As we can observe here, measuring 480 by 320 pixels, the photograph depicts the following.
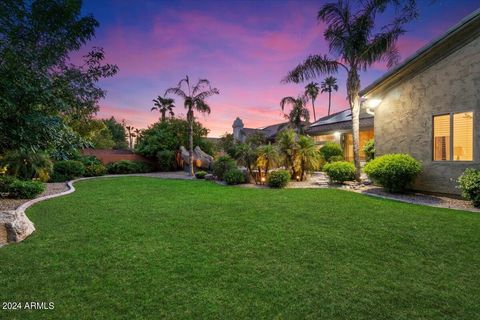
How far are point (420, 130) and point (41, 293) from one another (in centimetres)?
1107

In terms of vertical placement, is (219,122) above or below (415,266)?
above

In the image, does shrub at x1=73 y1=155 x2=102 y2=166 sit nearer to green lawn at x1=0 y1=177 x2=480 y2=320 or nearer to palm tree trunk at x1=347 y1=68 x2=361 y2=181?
green lawn at x1=0 y1=177 x2=480 y2=320

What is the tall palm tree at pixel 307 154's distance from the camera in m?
12.0

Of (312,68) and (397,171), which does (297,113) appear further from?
(397,171)

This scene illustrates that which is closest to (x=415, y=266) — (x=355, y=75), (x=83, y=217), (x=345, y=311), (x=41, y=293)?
(x=345, y=311)

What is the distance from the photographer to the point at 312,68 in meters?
11.4

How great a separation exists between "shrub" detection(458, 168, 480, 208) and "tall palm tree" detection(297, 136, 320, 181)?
18.8 feet

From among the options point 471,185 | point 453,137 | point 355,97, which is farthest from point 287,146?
point 471,185

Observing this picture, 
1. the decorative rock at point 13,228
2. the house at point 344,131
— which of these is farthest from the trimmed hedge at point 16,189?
the house at point 344,131

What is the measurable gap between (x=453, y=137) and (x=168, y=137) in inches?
788

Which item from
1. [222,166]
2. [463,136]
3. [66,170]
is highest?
[463,136]

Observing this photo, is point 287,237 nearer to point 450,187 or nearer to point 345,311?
point 345,311

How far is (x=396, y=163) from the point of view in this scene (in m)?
8.40

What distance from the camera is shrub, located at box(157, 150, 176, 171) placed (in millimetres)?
21516
